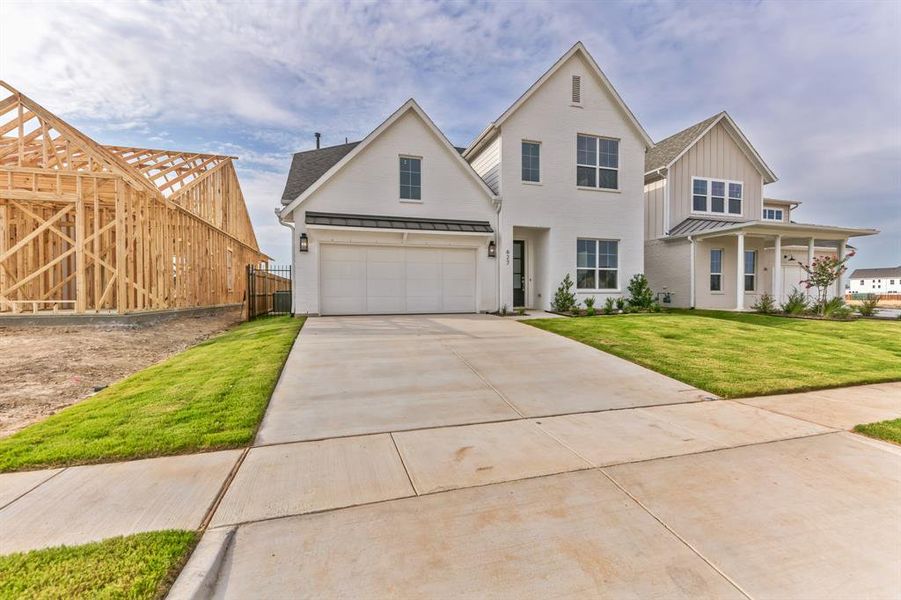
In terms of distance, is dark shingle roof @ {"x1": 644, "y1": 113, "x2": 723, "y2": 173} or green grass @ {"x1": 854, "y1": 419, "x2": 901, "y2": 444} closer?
green grass @ {"x1": 854, "y1": 419, "x2": 901, "y2": 444}

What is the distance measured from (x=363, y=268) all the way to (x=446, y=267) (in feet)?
9.20

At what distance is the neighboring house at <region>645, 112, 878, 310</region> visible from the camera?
1530 centimetres

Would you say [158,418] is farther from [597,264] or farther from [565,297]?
[597,264]

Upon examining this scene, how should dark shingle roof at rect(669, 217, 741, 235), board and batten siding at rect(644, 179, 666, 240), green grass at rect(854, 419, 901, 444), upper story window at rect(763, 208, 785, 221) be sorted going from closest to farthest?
green grass at rect(854, 419, 901, 444) → dark shingle roof at rect(669, 217, 741, 235) → board and batten siding at rect(644, 179, 666, 240) → upper story window at rect(763, 208, 785, 221)

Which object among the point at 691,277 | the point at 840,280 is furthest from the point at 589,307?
the point at 840,280

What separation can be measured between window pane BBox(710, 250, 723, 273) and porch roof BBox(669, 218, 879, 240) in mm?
1328

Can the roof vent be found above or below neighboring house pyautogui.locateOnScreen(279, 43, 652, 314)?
above

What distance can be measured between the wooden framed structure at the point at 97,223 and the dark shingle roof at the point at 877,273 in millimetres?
94073

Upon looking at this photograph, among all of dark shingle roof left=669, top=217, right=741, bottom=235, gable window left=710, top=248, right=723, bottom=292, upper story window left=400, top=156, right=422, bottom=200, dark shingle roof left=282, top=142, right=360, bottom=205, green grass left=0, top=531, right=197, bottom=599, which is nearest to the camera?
green grass left=0, top=531, right=197, bottom=599

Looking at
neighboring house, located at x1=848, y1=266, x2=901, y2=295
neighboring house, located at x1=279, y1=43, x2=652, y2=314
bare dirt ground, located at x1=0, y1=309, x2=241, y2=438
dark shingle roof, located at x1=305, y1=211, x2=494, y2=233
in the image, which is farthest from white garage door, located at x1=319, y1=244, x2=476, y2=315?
neighboring house, located at x1=848, y1=266, x2=901, y2=295

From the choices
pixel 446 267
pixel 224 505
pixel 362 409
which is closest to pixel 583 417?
pixel 362 409

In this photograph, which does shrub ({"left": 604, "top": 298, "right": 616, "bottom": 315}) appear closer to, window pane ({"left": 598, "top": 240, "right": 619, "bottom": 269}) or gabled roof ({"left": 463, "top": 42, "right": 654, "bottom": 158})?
window pane ({"left": 598, "top": 240, "right": 619, "bottom": 269})

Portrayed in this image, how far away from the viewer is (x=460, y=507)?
2582 mm

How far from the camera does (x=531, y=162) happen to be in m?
13.6
